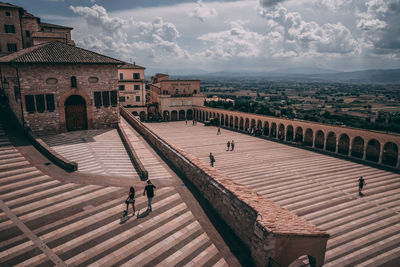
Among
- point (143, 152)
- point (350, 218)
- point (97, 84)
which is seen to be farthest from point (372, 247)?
point (97, 84)

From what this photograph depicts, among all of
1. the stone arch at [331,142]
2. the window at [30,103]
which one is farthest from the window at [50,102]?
the stone arch at [331,142]

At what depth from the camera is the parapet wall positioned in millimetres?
7344

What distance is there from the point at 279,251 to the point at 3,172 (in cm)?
1256

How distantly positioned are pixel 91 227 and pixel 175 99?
49337 millimetres

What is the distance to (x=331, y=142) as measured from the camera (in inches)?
1297

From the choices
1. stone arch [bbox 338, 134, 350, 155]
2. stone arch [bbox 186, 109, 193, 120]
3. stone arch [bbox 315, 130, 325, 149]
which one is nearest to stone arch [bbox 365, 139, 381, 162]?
stone arch [bbox 338, 134, 350, 155]

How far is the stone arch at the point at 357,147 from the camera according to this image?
28750 mm

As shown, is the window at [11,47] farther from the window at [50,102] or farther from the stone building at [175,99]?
the stone building at [175,99]

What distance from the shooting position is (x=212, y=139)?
35812 mm

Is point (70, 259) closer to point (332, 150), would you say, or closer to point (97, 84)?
point (97, 84)

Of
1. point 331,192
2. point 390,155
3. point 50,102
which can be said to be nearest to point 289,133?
point 390,155

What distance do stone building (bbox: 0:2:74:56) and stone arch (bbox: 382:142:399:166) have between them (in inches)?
1636

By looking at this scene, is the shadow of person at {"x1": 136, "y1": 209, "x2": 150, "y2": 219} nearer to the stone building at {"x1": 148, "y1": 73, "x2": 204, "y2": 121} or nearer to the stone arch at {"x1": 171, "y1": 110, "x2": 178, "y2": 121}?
the stone building at {"x1": 148, "y1": 73, "x2": 204, "y2": 121}

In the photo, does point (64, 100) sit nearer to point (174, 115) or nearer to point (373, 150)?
point (373, 150)
